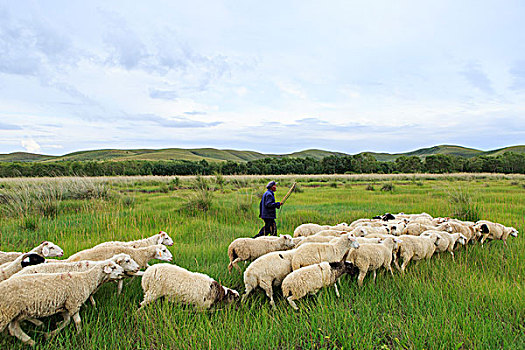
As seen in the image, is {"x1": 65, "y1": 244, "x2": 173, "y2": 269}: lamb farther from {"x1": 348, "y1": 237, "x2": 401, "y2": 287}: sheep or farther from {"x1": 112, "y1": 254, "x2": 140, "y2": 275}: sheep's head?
{"x1": 348, "y1": 237, "x2": 401, "y2": 287}: sheep

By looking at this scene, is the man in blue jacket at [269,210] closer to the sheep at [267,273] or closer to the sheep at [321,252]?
the sheep at [321,252]

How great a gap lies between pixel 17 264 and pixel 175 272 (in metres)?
2.93

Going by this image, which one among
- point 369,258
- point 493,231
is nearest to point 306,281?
point 369,258

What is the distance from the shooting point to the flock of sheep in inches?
154

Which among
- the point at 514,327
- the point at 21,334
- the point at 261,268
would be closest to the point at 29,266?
the point at 21,334

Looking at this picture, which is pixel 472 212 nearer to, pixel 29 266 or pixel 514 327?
pixel 514 327

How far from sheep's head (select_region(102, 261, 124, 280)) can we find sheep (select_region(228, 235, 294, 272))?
2613 mm

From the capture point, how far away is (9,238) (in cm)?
880

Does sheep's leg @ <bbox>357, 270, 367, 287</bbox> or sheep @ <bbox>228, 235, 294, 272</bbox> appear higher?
sheep @ <bbox>228, 235, 294, 272</bbox>

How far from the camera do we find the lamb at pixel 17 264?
4.74m

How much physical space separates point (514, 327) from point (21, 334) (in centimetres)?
713

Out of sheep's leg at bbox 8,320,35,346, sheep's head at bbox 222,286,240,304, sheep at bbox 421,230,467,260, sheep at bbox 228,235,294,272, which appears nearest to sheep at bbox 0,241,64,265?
sheep's leg at bbox 8,320,35,346

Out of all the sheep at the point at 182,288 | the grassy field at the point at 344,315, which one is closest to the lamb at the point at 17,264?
the grassy field at the point at 344,315

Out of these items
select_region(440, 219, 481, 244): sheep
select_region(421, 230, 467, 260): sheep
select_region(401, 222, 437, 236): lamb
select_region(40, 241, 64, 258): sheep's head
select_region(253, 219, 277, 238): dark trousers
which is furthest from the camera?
select_region(253, 219, 277, 238): dark trousers
